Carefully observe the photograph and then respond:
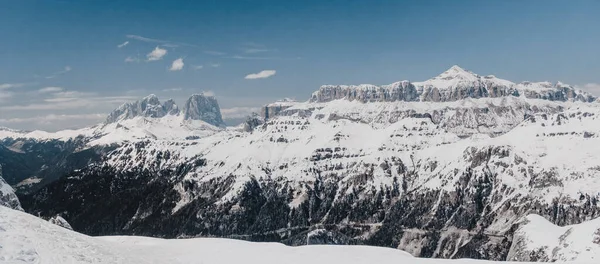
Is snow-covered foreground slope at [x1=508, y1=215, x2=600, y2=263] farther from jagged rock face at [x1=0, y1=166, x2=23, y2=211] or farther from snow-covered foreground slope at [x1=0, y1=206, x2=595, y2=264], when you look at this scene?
jagged rock face at [x1=0, y1=166, x2=23, y2=211]

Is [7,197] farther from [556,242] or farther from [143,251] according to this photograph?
[556,242]

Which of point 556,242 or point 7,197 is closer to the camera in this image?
point 7,197

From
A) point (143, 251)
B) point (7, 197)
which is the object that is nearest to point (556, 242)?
point (143, 251)

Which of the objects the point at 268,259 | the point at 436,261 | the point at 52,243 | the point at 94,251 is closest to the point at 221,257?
the point at 268,259

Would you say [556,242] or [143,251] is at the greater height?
[143,251]

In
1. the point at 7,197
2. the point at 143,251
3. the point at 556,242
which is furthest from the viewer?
the point at 556,242

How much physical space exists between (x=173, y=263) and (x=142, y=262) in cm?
386

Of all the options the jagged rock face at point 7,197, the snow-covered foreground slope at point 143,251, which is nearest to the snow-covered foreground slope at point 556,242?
the snow-covered foreground slope at point 143,251

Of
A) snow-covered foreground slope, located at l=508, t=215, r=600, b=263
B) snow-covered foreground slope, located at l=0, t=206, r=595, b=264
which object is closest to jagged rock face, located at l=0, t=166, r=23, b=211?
snow-covered foreground slope, located at l=0, t=206, r=595, b=264

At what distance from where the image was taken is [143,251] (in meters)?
53.2

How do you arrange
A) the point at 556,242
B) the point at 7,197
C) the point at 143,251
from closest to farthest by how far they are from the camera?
1. the point at 143,251
2. the point at 7,197
3. the point at 556,242

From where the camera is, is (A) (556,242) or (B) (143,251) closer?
(B) (143,251)

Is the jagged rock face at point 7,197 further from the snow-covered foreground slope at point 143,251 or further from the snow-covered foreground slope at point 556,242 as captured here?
the snow-covered foreground slope at point 556,242

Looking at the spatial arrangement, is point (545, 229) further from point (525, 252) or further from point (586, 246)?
point (586, 246)
